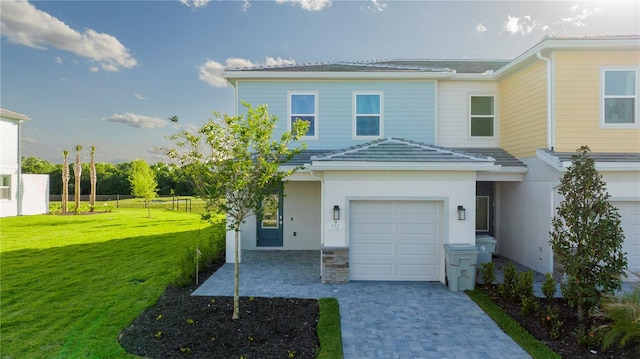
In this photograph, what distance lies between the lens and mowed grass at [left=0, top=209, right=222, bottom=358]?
520 centimetres

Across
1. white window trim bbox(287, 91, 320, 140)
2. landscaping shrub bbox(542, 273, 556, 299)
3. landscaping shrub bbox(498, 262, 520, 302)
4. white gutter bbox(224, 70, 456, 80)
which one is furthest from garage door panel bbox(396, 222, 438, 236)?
white gutter bbox(224, 70, 456, 80)

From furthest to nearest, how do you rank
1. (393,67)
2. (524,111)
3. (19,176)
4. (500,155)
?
(19,176)
(393,67)
(500,155)
(524,111)

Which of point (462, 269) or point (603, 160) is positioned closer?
point (462, 269)

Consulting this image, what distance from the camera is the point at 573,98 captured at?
8805 mm

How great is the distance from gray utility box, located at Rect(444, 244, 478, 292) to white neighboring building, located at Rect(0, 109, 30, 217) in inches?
1013

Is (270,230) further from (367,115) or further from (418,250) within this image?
(418,250)

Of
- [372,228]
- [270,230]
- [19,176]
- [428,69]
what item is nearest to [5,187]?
[19,176]

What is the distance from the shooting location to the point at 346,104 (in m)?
11.1

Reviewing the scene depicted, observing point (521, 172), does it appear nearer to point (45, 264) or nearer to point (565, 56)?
point (565, 56)

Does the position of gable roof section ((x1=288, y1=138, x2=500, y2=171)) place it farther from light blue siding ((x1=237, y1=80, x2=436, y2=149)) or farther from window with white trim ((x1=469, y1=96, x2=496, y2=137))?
window with white trim ((x1=469, y1=96, x2=496, y2=137))

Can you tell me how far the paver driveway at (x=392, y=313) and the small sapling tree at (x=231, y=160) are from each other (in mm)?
2137

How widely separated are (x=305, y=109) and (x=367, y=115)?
2.23 meters

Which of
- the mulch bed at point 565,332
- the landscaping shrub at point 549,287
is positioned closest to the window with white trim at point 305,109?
the mulch bed at point 565,332

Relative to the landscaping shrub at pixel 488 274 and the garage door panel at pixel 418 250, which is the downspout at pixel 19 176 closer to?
the garage door panel at pixel 418 250
